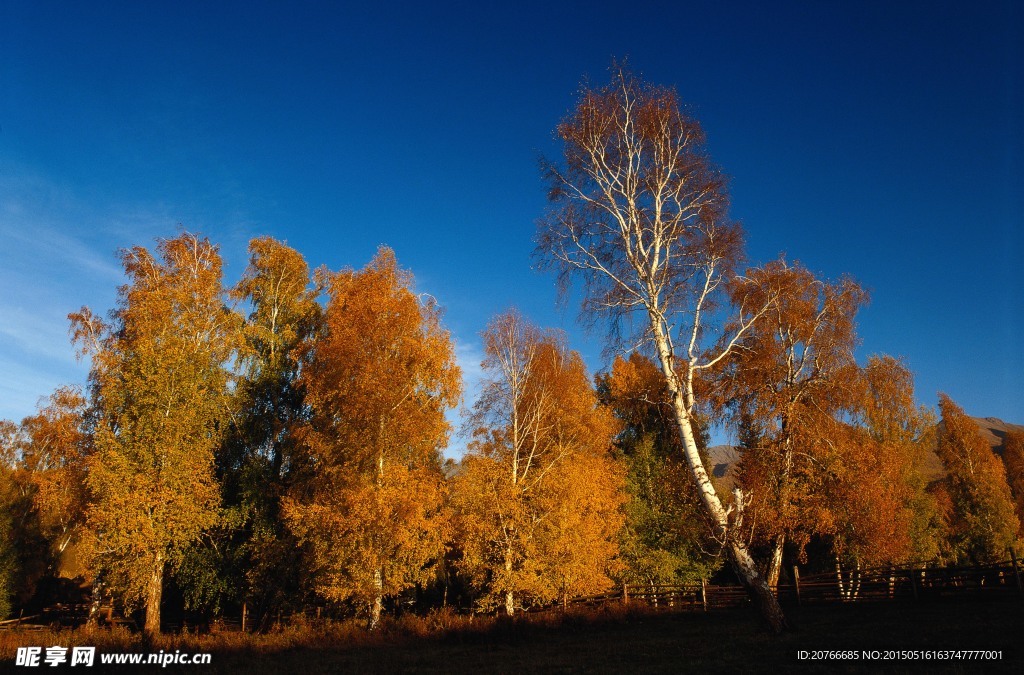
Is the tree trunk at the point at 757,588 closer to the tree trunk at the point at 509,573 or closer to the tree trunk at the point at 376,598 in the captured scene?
the tree trunk at the point at 509,573

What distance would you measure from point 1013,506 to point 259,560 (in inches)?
1656

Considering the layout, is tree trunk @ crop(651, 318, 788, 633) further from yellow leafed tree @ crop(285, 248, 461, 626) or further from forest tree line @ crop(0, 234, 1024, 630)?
yellow leafed tree @ crop(285, 248, 461, 626)

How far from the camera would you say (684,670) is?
8.74 metres

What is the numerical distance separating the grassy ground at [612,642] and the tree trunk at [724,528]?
0.56 metres

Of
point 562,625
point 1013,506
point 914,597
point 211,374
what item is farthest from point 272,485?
point 1013,506

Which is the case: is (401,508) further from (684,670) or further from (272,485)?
(684,670)

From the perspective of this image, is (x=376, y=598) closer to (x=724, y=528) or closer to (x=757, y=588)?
(x=724, y=528)

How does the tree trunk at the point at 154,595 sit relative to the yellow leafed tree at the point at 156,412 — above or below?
below

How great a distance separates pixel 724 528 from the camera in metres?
11.7

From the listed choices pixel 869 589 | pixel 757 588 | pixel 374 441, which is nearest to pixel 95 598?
pixel 374 441

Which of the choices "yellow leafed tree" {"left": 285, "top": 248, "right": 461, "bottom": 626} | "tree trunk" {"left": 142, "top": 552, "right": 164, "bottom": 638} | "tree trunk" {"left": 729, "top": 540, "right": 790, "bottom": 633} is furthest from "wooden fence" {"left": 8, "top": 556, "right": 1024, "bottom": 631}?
"tree trunk" {"left": 729, "top": 540, "right": 790, "bottom": 633}

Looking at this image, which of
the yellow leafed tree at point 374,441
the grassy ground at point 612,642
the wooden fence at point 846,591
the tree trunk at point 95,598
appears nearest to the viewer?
the grassy ground at point 612,642

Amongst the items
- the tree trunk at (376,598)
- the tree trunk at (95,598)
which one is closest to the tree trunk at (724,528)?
the tree trunk at (376,598)

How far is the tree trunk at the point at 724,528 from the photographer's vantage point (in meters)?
11.6
